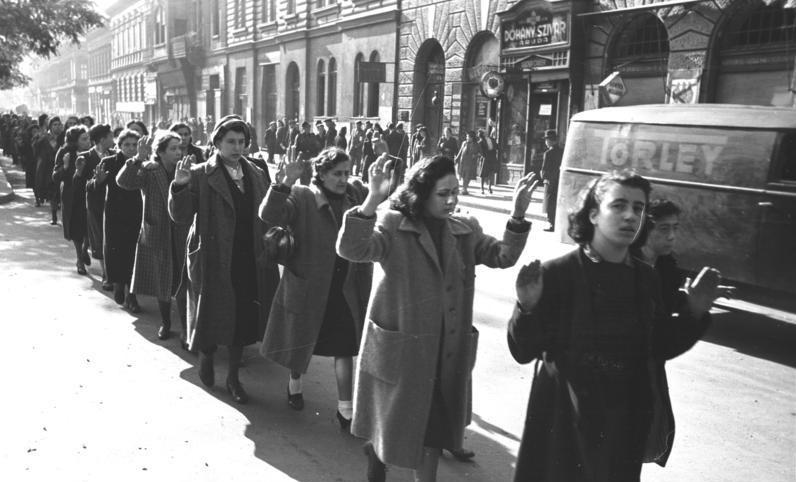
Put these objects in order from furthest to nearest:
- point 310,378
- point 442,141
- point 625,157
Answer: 1. point 442,141
2. point 625,157
3. point 310,378

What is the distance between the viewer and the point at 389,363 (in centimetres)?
325

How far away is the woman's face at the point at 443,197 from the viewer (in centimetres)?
323

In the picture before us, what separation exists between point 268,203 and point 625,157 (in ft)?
17.0

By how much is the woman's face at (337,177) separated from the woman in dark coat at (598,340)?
1951 millimetres

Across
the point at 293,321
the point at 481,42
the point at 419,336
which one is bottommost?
the point at 293,321

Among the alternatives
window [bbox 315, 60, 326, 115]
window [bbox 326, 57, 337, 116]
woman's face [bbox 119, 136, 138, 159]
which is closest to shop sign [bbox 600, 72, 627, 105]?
woman's face [bbox 119, 136, 138, 159]

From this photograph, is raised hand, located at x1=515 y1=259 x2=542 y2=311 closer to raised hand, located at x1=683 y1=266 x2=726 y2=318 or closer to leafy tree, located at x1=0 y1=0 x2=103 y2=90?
raised hand, located at x1=683 y1=266 x2=726 y2=318

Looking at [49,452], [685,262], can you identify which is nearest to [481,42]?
[685,262]

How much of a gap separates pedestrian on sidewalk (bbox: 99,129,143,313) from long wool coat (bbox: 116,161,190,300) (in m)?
0.94

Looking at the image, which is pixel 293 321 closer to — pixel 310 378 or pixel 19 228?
pixel 310 378

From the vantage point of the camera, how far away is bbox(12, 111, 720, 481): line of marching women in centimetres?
265

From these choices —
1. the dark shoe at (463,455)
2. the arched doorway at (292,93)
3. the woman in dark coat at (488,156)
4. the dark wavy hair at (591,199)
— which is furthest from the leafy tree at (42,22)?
the dark wavy hair at (591,199)

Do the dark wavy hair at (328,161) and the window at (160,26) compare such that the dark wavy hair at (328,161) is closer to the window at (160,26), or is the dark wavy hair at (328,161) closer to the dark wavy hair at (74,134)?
the dark wavy hair at (74,134)

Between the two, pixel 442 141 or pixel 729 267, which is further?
pixel 442 141
